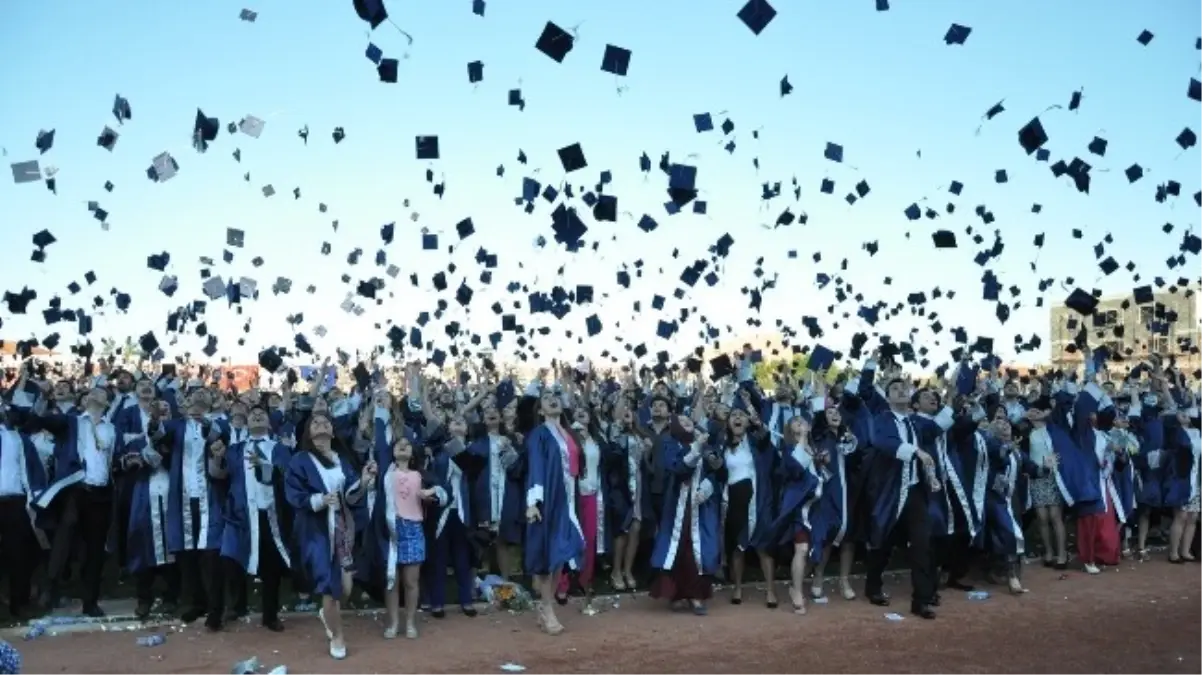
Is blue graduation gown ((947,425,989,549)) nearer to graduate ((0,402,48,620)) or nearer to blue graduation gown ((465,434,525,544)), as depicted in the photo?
blue graduation gown ((465,434,525,544))

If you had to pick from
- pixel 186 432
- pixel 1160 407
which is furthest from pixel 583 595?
pixel 1160 407

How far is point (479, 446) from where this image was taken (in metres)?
11.0

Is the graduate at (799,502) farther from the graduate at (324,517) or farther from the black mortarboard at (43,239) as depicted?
the black mortarboard at (43,239)

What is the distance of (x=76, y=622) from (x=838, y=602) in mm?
6901

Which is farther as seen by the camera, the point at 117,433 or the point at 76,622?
the point at 117,433

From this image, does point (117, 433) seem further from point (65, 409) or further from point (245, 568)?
point (245, 568)

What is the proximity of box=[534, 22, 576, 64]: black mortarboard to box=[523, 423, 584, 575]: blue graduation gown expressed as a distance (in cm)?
506

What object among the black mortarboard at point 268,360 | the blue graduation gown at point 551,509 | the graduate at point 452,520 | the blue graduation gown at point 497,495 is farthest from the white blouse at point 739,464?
the black mortarboard at point 268,360

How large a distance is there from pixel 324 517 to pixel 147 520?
7.76 feet

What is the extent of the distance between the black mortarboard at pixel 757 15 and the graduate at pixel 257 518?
6757mm

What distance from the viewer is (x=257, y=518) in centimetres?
930

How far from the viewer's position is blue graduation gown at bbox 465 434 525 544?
10984mm

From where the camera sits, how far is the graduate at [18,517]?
32.0 ft

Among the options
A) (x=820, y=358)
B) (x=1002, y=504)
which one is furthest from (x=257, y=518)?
(x=820, y=358)
